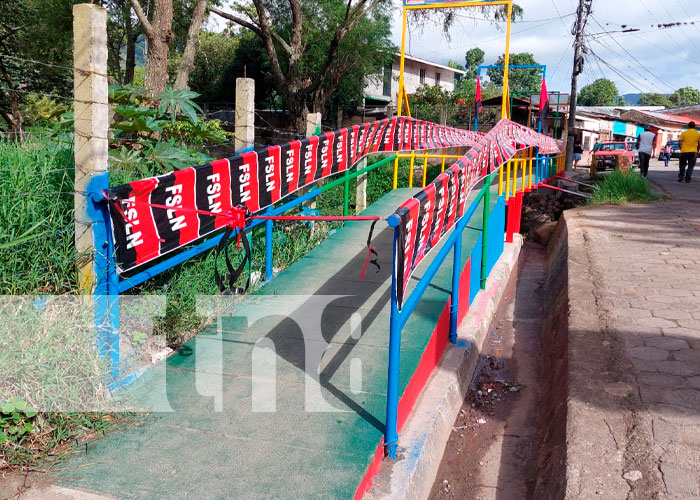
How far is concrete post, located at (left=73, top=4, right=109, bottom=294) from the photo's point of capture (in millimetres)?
3248

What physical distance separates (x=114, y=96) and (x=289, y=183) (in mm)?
1608

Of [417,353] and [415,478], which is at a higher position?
[417,353]

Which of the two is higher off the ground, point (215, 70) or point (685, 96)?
point (685, 96)

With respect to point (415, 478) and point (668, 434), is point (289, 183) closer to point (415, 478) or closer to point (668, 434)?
point (415, 478)

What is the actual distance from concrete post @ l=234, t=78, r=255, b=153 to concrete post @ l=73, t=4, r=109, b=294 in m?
2.09

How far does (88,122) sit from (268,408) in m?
1.83

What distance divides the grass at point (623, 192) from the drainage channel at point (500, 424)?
5.24 m

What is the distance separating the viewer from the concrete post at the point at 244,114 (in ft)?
17.8

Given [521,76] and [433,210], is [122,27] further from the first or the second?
[521,76]

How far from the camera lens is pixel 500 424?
497 cm

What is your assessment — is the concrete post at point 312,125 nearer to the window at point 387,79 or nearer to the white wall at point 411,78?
the white wall at point 411,78

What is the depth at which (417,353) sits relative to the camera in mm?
4246

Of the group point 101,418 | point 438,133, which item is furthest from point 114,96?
point 438,133

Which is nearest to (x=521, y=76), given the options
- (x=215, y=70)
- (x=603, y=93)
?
(x=603, y=93)
